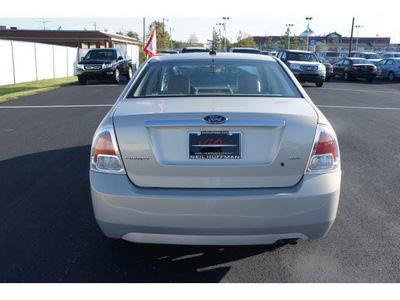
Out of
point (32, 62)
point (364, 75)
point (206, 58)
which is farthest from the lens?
point (364, 75)

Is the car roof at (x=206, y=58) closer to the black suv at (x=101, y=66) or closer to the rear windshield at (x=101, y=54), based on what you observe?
the black suv at (x=101, y=66)

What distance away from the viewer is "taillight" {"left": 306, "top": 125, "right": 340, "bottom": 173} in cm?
275

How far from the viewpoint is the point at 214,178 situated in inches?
105

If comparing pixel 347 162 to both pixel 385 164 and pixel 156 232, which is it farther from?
pixel 156 232

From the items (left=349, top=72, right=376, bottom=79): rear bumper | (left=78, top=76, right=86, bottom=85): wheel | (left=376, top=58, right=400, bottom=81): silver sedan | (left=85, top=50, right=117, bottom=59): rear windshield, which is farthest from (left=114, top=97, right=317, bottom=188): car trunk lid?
(left=376, top=58, right=400, bottom=81): silver sedan

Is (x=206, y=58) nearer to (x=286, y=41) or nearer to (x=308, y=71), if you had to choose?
(x=308, y=71)

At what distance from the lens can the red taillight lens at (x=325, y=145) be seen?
109 inches

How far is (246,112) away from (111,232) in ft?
4.19

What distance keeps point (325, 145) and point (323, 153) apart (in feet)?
0.20

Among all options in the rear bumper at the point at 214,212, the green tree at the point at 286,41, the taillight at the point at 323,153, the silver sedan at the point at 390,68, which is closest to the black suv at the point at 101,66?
the silver sedan at the point at 390,68

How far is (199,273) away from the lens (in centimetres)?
295

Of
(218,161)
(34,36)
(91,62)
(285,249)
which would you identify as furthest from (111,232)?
(34,36)

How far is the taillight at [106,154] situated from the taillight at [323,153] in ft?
4.37

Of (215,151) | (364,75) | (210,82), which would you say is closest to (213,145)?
(215,151)
